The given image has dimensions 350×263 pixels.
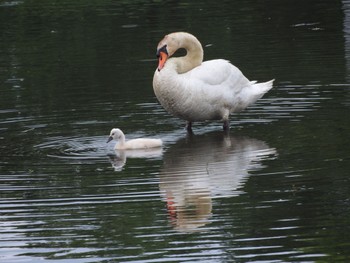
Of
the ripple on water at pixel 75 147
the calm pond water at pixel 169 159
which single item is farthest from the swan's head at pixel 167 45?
the ripple on water at pixel 75 147

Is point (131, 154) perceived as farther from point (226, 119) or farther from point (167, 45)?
point (167, 45)

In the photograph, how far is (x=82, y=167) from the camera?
13.3m

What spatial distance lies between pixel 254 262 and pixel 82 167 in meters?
4.40

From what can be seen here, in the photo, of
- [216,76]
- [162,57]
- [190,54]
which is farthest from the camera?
[190,54]

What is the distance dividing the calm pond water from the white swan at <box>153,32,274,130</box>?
1.01 feet

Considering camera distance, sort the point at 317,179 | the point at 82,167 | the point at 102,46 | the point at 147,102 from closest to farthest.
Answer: the point at 317,179 → the point at 82,167 → the point at 147,102 → the point at 102,46

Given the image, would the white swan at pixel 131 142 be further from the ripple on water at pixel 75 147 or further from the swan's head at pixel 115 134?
the ripple on water at pixel 75 147

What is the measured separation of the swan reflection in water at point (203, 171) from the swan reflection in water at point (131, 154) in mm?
144

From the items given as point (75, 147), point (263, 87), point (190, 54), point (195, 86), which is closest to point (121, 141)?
point (75, 147)

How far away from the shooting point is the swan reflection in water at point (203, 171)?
11062mm

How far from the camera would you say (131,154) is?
14141 millimetres

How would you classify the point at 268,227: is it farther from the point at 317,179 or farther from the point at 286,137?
the point at 286,137

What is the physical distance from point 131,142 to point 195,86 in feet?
4.60

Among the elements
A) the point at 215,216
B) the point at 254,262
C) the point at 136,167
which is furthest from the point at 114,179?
the point at 254,262
